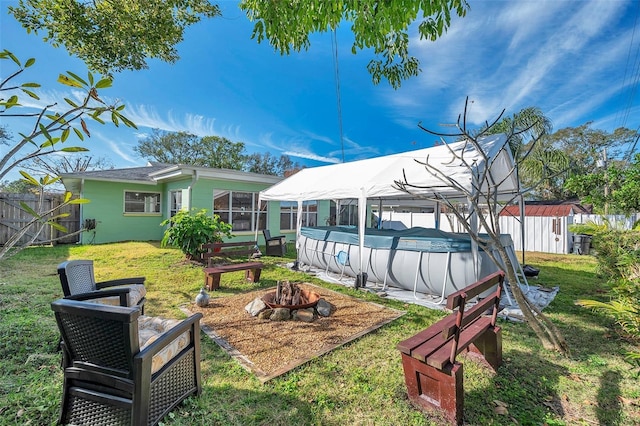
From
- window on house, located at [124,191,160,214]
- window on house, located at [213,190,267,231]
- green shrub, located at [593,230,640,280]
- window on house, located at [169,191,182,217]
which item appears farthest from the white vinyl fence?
window on house, located at [124,191,160,214]

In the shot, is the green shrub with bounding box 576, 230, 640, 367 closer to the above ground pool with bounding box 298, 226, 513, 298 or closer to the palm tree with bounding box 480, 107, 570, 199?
the above ground pool with bounding box 298, 226, 513, 298

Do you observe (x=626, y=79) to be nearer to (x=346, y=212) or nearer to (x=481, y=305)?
(x=346, y=212)

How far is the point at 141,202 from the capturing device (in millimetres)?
12242

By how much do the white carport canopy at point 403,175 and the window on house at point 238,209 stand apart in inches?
135

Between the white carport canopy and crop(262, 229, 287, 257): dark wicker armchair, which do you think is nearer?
the white carport canopy

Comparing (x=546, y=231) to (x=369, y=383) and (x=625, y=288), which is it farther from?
(x=369, y=383)

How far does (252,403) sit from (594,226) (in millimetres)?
6688

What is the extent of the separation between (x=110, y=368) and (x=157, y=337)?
554mm

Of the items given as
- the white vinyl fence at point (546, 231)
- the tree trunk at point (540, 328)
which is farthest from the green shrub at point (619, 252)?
the white vinyl fence at point (546, 231)

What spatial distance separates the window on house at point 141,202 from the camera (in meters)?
11.9

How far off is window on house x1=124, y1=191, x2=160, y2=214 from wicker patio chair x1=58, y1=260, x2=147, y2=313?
1043 centimetres

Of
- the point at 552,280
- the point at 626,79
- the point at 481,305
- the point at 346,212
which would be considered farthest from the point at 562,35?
the point at 346,212

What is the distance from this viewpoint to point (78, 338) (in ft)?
Result: 5.83

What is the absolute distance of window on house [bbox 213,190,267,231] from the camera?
36.0 ft
